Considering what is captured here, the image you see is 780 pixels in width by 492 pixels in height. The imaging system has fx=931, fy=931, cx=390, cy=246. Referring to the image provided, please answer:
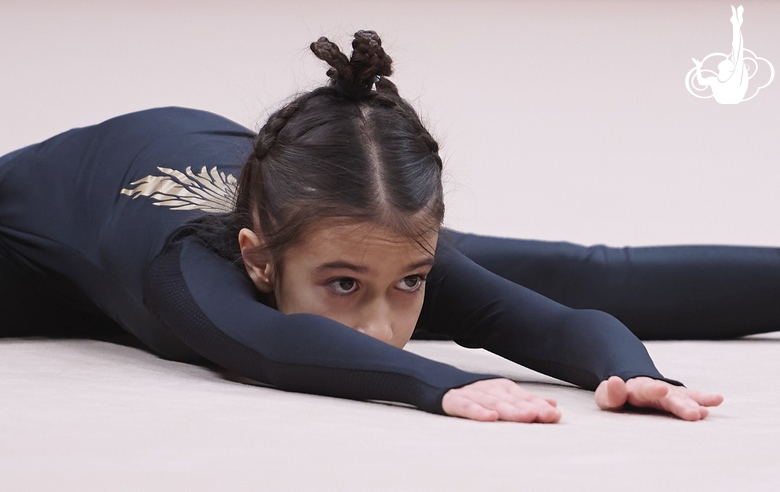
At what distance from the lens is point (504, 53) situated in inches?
124

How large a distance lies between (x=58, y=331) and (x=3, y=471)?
102cm

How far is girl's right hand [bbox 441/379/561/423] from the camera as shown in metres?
0.83

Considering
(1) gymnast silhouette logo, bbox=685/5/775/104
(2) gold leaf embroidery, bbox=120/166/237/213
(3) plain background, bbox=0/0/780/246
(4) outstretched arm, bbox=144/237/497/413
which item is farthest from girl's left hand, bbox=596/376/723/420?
(1) gymnast silhouette logo, bbox=685/5/775/104

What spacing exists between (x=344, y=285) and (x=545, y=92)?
226 centimetres

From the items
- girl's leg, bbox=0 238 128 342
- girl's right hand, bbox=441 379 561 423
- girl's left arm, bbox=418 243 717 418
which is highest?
girl's left arm, bbox=418 243 717 418

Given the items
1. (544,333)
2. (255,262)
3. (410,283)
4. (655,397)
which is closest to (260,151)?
(255,262)

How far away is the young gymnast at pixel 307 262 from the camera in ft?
3.07

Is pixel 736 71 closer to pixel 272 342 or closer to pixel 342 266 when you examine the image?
pixel 342 266

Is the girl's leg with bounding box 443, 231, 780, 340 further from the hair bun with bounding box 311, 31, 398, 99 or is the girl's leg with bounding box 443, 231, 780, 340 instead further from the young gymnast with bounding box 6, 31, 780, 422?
the hair bun with bounding box 311, 31, 398, 99

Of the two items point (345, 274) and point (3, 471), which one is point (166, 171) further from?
point (3, 471)

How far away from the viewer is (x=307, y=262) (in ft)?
3.46

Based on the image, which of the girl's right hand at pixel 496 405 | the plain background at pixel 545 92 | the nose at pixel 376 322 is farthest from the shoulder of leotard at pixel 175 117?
the plain background at pixel 545 92

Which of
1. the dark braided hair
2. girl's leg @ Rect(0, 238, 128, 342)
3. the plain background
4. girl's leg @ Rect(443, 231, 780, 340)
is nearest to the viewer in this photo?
the dark braided hair

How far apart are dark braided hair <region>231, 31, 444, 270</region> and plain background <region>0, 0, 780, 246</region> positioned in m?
1.80
